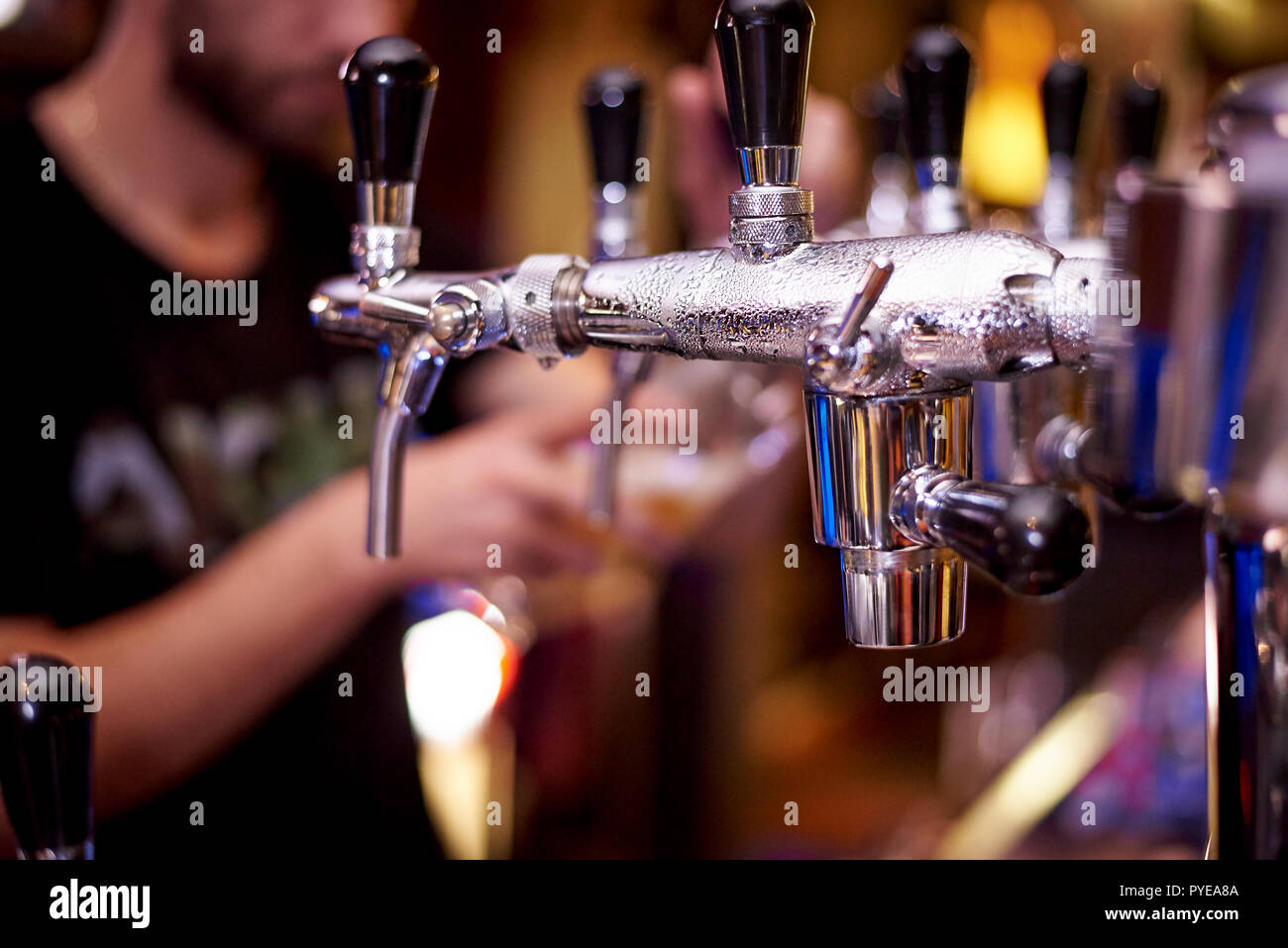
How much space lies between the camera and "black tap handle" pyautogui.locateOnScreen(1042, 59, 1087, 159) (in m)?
0.72

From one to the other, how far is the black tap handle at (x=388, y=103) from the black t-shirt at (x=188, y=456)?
0.81 meters

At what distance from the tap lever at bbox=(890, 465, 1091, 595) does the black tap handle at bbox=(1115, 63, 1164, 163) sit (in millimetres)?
502

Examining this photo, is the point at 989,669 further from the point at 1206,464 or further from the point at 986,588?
the point at 1206,464

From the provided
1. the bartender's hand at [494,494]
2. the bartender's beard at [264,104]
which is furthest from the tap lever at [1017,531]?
the bartender's beard at [264,104]

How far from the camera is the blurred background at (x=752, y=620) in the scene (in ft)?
4.89

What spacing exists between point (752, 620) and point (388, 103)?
1.68m

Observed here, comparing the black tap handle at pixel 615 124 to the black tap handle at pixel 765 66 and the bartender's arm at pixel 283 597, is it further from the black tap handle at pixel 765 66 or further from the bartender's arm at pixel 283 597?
the bartender's arm at pixel 283 597

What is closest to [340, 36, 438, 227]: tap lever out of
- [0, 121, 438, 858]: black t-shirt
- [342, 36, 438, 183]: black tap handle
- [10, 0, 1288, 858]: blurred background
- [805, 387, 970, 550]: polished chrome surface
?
[342, 36, 438, 183]: black tap handle

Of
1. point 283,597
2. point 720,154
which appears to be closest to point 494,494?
point 283,597

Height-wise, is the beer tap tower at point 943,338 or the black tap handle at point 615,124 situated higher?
the black tap handle at point 615,124

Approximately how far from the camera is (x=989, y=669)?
6.77ft

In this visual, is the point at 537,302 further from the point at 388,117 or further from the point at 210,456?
the point at 210,456

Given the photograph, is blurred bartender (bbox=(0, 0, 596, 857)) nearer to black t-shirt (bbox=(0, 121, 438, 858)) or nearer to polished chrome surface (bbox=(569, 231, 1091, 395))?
black t-shirt (bbox=(0, 121, 438, 858))
